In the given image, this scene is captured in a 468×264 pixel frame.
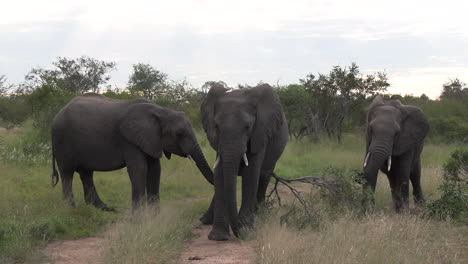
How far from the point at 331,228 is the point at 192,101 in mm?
28990

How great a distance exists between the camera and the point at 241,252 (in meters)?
6.41

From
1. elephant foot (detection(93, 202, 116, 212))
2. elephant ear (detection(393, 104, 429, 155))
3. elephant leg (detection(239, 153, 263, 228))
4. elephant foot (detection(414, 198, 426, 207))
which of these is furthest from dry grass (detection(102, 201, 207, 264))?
elephant foot (detection(414, 198, 426, 207))

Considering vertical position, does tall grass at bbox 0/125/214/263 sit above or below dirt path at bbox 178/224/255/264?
above

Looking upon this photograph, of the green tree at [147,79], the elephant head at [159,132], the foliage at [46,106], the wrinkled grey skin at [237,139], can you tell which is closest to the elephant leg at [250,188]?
the wrinkled grey skin at [237,139]

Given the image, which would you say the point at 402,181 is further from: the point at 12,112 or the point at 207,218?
the point at 12,112

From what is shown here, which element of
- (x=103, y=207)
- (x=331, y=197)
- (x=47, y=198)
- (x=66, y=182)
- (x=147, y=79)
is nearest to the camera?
(x=331, y=197)

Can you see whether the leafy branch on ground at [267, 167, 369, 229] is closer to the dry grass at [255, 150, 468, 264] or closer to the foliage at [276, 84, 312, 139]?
the dry grass at [255, 150, 468, 264]

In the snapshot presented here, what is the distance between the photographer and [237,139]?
22.1 feet

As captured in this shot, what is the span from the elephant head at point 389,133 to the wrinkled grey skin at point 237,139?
219cm

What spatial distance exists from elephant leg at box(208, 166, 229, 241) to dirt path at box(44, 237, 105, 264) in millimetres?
1432

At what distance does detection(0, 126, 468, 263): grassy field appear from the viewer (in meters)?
5.65

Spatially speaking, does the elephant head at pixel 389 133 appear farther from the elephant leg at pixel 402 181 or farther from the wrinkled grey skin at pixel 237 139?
the wrinkled grey skin at pixel 237 139

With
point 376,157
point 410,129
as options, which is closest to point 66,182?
point 376,157

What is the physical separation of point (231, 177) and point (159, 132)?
2.41 m
